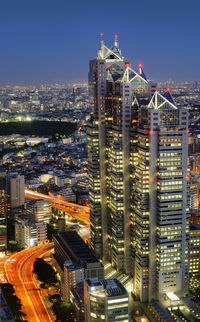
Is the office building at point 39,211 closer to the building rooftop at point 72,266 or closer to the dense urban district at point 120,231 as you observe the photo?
the dense urban district at point 120,231

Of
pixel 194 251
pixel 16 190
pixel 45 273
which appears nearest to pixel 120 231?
pixel 194 251

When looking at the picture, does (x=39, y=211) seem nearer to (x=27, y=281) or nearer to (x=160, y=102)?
(x=27, y=281)

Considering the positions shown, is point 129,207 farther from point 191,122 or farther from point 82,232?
point 191,122

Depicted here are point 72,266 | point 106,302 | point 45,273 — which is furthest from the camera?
point 45,273

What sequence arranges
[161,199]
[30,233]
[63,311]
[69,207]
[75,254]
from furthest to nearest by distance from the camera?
[69,207] → [30,233] → [75,254] → [161,199] → [63,311]

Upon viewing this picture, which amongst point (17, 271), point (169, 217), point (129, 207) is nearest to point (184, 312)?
point (169, 217)
